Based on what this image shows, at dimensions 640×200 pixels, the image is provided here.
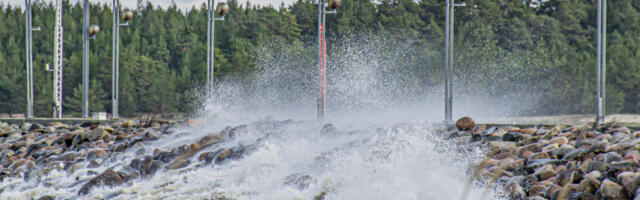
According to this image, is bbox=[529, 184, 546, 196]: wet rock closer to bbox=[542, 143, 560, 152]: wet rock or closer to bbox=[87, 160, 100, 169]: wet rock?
bbox=[542, 143, 560, 152]: wet rock

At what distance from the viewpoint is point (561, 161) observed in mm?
9680

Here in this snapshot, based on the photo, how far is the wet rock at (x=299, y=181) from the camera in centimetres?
962

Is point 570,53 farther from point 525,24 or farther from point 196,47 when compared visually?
point 196,47

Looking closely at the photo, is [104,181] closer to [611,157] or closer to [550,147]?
[550,147]

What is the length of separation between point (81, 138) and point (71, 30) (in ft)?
219

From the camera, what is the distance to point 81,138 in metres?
15.6

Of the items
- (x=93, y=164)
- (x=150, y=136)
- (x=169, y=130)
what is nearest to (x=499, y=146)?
(x=93, y=164)

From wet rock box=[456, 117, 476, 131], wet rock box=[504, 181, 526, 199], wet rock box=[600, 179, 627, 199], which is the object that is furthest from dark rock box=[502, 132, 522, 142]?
wet rock box=[600, 179, 627, 199]

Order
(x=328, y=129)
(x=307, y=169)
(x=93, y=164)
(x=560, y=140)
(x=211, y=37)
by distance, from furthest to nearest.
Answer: (x=211, y=37) → (x=93, y=164) → (x=328, y=129) → (x=560, y=140) → (x=307, y=169)

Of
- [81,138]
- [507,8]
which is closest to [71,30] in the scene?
[507,8]

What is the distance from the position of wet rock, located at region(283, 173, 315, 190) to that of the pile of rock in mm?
1957

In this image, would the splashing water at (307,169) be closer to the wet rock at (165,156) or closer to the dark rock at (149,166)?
the dark rock at (149,166)

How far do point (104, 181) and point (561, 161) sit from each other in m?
5.92

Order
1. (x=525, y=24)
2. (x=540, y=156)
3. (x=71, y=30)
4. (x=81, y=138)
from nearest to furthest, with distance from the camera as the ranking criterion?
(x=540, y=156) → (x=81, y=138) → (x=525, y=24) → (x=71, y=30)
